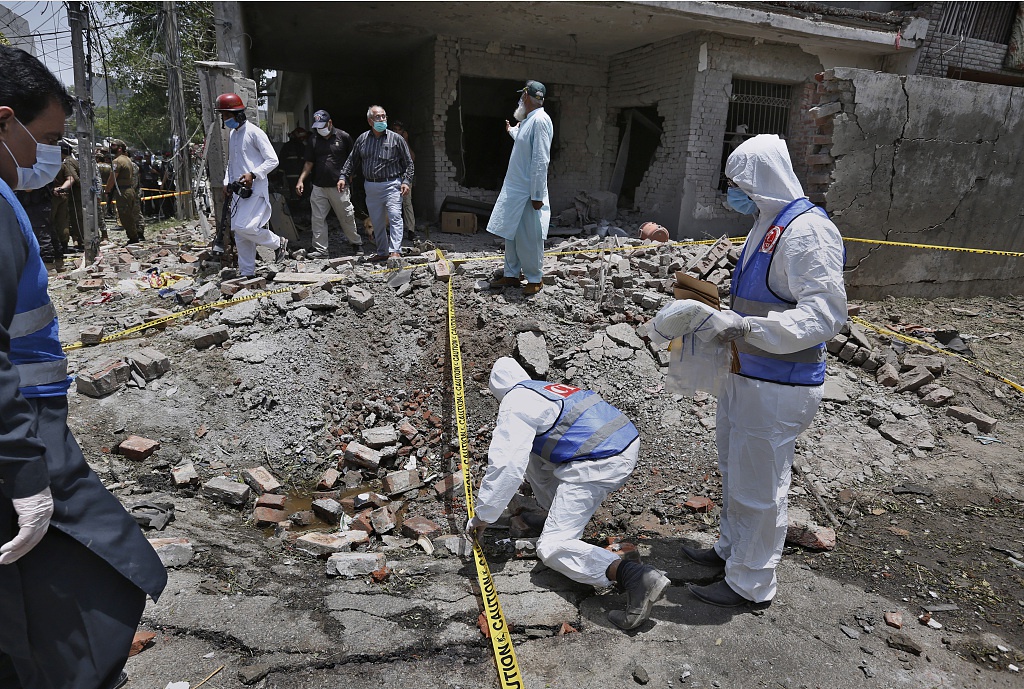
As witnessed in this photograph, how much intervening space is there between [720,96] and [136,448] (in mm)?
9133

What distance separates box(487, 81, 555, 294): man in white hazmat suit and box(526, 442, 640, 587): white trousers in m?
2.89

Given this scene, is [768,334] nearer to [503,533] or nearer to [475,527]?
[475,527]

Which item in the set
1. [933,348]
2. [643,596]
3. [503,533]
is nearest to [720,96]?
[933,348]

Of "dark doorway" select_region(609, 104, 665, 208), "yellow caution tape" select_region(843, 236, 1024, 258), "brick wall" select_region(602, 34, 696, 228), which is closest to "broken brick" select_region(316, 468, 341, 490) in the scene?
"yellow caution tape" select_region(843, 236, 1024, 258)

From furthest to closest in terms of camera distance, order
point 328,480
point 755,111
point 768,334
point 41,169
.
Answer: point 755,111
point 328,480
point 768,334
point 41,169

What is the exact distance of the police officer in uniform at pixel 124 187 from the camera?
9.76 meters

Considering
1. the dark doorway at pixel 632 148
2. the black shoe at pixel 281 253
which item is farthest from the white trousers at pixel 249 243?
the dark doorway at pixel 632 148

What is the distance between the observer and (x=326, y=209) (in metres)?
7.88

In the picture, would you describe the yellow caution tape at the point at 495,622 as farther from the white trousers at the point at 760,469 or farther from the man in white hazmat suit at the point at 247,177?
the man in white hazmat suit at the point at 247,177

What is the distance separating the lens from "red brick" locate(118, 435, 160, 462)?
3.83 m

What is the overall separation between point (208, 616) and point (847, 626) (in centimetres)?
277

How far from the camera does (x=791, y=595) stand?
2828 millimetres

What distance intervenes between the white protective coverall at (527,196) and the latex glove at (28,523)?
4.36 metres

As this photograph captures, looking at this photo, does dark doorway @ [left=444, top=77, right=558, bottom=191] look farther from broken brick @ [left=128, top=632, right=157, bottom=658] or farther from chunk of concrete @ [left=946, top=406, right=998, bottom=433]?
broken brick @ [left=128, top=632, right=157, bottom=658]
